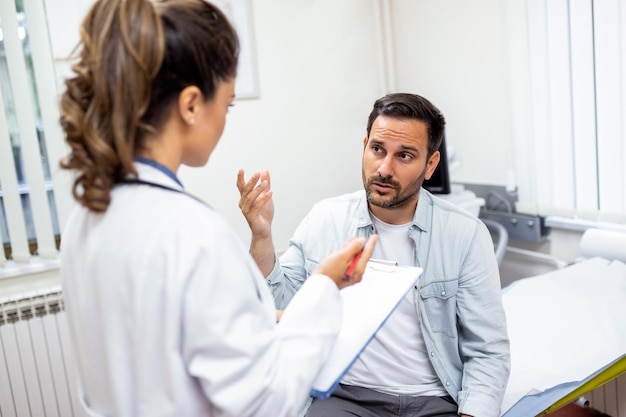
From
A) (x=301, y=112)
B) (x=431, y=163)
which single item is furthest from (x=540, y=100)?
(x=301, y=112)

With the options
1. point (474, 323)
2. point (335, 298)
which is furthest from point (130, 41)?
point (474, 323)

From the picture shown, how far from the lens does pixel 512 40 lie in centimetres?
216

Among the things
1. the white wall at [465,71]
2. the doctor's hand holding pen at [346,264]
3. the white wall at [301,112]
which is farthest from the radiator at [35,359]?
the white wall at [465,71]

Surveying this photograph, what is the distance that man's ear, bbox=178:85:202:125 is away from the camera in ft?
2.15

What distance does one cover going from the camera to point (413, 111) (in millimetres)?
1372

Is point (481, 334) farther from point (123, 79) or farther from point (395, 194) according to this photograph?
point (123, 79)

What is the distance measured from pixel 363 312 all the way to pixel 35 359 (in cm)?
165

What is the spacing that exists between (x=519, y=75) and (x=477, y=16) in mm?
378

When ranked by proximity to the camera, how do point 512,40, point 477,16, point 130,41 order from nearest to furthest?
point 130,41
point 512,40
point 477,16

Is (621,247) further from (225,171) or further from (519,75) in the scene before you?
(225,171)

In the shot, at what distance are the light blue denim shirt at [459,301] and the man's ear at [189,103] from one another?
2.35ft

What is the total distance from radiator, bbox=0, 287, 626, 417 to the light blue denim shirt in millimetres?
1168

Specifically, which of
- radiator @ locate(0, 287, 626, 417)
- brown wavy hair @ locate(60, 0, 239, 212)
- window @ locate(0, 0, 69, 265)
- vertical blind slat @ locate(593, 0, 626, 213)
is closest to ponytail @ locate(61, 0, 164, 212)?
brown wavy hair @ locate(60, 0, 239, 212)

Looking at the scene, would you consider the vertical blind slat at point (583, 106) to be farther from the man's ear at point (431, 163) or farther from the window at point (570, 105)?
the man's ear at point (431, 163)
